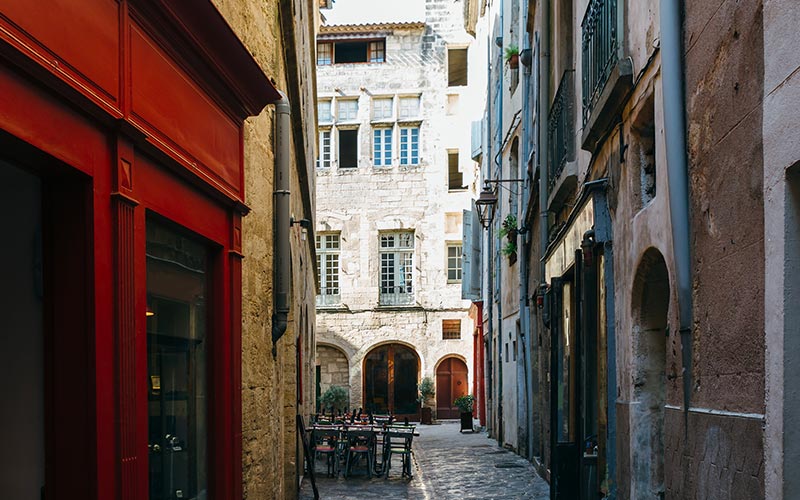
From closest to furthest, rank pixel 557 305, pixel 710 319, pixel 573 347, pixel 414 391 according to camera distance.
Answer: pixel 710 319, pixel 573 347, pixel 557 305, pixel 414 391

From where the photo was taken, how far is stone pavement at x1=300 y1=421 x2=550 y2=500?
11711mm

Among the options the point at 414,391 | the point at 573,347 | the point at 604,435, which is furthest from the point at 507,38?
the point at 414,391

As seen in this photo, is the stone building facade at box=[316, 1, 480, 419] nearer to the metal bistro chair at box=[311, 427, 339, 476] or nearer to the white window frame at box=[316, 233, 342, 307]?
the white window frame at box=[316, 233, 342, 307]

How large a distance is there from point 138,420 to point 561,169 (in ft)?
24.6

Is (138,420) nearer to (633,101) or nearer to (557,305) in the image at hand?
(633,101)

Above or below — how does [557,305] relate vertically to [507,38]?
below

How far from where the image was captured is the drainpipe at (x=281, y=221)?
7.50 m

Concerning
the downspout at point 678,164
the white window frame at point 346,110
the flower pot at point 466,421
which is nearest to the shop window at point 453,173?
the white window frame at point 346,110

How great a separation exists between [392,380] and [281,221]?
2511cm

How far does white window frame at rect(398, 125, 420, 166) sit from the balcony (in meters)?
24.0

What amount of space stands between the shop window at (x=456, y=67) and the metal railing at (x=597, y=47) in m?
25.4

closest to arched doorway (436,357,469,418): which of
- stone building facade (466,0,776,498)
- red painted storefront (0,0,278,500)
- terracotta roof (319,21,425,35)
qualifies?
terracotta roof (319,21,425,35)

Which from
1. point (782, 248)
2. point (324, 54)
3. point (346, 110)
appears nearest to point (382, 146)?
point (346, 110)

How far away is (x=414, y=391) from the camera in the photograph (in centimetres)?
3234
